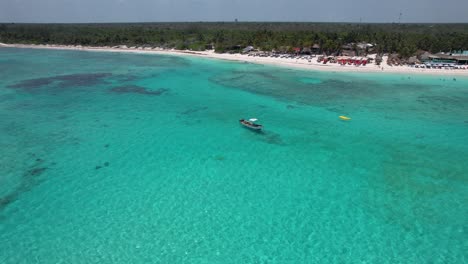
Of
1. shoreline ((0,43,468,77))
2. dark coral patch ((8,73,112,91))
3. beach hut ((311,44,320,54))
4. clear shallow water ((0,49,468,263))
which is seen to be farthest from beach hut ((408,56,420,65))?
dark coral patch ((8,73,112,91))

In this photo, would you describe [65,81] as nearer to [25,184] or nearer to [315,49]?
[25,184]

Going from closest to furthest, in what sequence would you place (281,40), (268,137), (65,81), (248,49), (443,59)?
(268,137), (65,81), (443,59), (248,49), (281,40)

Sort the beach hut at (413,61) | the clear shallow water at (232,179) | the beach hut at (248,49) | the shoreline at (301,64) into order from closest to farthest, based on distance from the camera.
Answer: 1. the clear shallow water at (232,179)
2. the shoreline at (301,64)
3. the beach hut at (413,61)
4. the beach hut at (248,49)

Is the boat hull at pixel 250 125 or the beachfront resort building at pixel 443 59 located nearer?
the boat hull at pixel 250 125

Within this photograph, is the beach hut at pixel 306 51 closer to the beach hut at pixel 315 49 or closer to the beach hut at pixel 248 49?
Answer: the beach hut at pixel 315 49

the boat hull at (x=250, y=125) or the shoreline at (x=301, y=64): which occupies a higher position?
the shoreline at (x=301, y=64)

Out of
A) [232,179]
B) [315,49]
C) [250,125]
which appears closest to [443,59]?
[315,49]

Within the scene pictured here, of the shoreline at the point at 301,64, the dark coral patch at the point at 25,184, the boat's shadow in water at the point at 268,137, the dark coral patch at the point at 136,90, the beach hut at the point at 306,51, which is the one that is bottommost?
the dark coral patch at the point at 25,184

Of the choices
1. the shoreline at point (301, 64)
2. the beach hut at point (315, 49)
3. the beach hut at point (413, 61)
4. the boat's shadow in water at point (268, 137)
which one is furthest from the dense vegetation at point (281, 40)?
the boat's shadow in water at point (268, 137)
